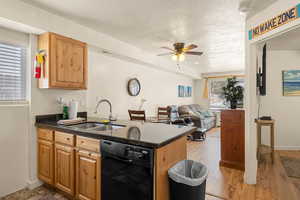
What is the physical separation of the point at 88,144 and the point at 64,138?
18.0 inches

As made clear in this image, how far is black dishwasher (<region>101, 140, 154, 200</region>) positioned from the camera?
4.65ft

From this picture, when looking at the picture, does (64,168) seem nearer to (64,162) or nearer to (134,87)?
(64,162)

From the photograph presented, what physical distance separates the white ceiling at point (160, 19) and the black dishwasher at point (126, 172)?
71.5 inches

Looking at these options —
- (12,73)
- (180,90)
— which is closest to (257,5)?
(12,73)

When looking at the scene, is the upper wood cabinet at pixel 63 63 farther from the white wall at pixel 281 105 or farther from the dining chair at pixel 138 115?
the white wall at pixel 281 105

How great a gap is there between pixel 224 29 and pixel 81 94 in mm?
2796

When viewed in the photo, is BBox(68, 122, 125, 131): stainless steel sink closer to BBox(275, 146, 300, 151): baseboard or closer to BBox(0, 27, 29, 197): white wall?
BBox(0, 27, 29, 197): white wall

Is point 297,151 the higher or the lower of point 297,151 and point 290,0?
the lower

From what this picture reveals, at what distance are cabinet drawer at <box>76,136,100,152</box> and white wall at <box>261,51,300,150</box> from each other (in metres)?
4.16

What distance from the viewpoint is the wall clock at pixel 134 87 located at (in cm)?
430

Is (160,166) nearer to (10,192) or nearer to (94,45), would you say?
(10,192)

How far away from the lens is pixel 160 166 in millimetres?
1463

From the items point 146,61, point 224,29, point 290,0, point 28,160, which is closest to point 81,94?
point 28,160

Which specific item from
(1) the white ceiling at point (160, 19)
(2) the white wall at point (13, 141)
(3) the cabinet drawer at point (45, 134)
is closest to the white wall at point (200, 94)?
(1) the white ceiling at point (160, 19)
